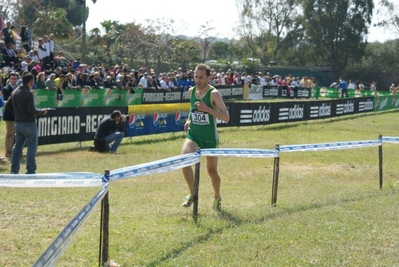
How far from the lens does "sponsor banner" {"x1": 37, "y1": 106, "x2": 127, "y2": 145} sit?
60.4 ft

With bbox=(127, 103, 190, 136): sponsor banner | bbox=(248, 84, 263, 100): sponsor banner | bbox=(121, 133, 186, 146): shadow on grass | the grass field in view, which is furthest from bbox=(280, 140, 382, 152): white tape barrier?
bbox=(248, 84, 263, 100): sponsor banner

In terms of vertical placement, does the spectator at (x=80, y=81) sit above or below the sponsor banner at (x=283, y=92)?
above

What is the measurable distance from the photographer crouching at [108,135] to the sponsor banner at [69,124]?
3.42 feet

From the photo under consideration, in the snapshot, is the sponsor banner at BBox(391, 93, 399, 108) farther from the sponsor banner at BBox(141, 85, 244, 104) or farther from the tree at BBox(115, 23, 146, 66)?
the tree at BBox(115, 23, 146, 66)

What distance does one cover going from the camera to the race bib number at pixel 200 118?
32.2 ft

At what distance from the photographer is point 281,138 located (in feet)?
84.2

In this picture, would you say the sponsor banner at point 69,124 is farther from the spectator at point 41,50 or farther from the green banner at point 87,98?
the spectator at point 41,50

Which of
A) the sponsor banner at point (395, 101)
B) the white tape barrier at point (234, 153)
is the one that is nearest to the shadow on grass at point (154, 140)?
the white tape barrier at point (234, 153)

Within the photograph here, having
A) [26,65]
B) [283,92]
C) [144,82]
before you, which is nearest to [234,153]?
[26,65]

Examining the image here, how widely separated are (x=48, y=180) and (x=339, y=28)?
82.0 m

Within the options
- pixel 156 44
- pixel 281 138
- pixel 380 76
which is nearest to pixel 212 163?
pixel 281 138

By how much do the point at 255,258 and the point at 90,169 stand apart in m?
8.51

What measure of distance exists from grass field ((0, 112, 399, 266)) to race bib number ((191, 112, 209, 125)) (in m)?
1.31

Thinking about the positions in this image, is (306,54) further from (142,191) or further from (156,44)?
(142,191)
